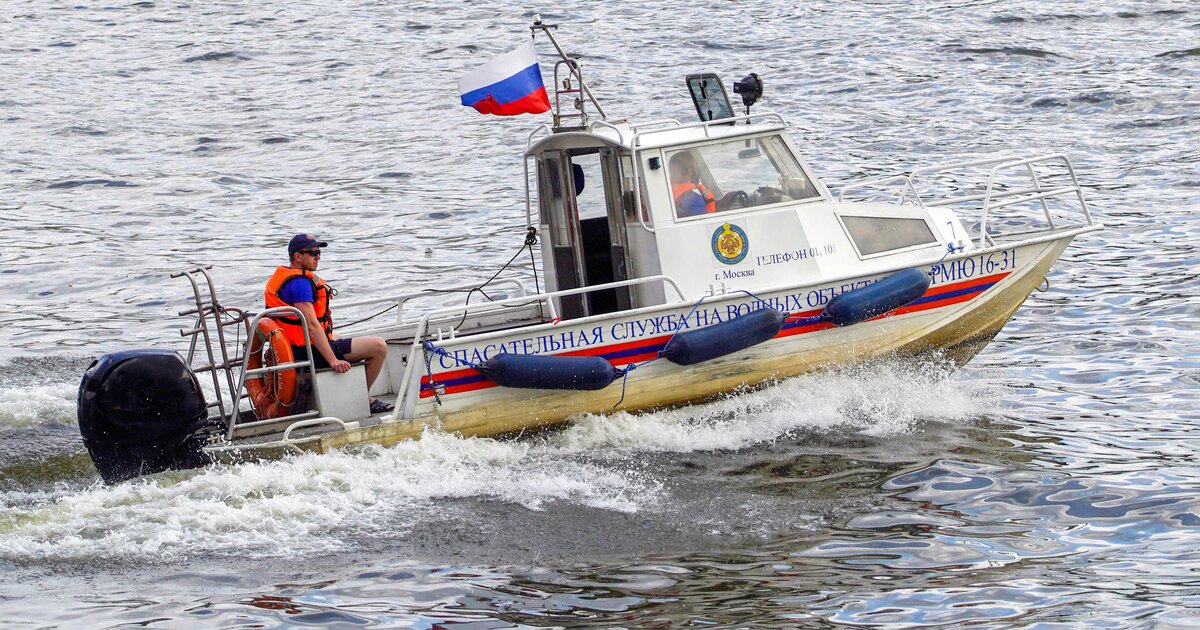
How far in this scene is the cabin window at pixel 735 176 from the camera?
34.6ft

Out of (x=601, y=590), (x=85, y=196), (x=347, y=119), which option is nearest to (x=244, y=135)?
(x=347, y=119)

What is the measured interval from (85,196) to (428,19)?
39.9ft

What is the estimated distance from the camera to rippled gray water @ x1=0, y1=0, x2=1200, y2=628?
7680 millimetres

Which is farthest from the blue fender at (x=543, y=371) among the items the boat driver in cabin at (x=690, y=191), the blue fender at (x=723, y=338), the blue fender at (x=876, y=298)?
the blue fender at (x=876, y=298)

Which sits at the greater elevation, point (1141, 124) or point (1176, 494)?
point (1141, 124)

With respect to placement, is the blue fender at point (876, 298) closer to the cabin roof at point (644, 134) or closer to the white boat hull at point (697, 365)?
the white boat hull at point (697, 365)

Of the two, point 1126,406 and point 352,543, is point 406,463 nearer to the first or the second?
point 352,543

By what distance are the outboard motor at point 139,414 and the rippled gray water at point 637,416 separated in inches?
11.7

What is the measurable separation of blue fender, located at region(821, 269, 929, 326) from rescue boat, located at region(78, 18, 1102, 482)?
0.05 ft

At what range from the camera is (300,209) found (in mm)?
19328

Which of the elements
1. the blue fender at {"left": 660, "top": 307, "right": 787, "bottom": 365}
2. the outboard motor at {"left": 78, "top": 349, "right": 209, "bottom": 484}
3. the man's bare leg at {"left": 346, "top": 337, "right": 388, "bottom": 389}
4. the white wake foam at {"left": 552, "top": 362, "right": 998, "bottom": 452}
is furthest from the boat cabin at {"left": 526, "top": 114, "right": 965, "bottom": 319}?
the outboard motor at {"left": 78, "top": 349, "right": 209, "bottom": 484}

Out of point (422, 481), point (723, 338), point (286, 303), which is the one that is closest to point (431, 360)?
point (422, 481)

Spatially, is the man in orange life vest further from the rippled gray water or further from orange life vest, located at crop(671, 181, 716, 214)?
orange life vest, located at crop(671, 181, 716, 214)

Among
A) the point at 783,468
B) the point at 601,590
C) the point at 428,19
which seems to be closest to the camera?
the point at 601,590
